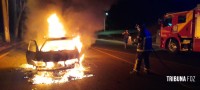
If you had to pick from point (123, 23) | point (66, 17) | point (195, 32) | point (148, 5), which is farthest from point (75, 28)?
point (123, 23)

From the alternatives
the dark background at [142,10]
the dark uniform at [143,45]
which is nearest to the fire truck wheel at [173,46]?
the dark uniform at [143,45]

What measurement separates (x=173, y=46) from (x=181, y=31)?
1.14m

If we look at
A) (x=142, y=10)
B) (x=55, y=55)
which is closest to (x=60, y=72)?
(x=55, y=55)

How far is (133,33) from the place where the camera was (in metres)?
38.7

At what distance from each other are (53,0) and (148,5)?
2648cm

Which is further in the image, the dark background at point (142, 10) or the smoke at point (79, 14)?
the dark background at point (142, 10)

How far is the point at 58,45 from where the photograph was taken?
35.2ft

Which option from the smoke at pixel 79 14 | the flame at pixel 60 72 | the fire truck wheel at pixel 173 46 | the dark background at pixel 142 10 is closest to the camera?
the flame at pixel 60 72

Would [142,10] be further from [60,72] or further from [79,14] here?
[60,72]

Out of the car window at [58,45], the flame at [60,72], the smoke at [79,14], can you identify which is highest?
the smoke at [79,14]

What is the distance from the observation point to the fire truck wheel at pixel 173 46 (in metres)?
16.7

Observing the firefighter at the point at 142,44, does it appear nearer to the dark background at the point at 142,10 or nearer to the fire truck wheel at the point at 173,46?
the fire truck wheel at the point at 173,46

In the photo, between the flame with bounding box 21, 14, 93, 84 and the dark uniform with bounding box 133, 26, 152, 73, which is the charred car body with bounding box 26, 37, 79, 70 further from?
the dark uniform with bounding box 133, 26, 152, 73

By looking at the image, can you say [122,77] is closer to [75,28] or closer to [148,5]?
[75,28]
